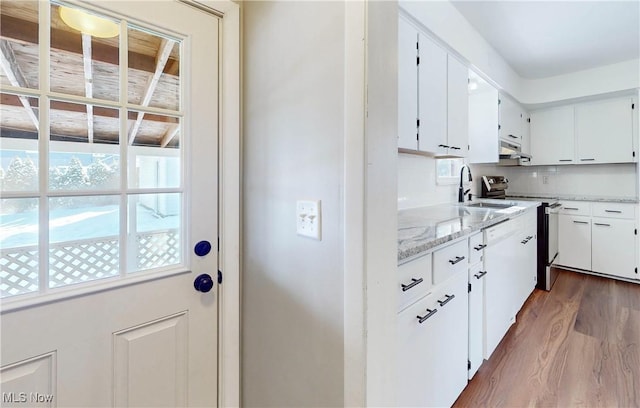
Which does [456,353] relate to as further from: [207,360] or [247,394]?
[207,360]

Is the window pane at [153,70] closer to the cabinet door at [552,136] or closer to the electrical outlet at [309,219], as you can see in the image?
the electrical outlet at [309,219]

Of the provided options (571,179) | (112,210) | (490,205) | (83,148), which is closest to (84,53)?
(83,148)

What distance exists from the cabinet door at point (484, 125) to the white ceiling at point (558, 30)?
0.43 metres

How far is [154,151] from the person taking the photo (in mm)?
996

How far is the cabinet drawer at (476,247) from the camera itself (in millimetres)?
1615

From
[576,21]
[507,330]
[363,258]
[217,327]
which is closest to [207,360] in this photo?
[217,327]

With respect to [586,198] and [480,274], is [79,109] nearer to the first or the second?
[480,274]

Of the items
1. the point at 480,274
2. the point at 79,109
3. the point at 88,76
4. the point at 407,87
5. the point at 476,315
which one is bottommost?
the point at 476,315

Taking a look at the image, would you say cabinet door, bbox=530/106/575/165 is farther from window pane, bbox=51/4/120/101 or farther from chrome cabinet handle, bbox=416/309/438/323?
window pane, bbox=51/4/120/101

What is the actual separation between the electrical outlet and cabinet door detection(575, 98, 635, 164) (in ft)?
14.7

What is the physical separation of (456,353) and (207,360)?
1.19m

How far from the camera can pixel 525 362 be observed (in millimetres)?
1955

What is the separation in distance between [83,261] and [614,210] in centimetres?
485

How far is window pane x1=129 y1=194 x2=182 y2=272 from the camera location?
97 centimetres
